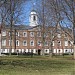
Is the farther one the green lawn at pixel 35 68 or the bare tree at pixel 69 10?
the bare tree at pixel 69 10

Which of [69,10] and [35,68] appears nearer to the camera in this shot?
[35,68]

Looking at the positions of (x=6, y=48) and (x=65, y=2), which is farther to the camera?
(x=6, y=48)

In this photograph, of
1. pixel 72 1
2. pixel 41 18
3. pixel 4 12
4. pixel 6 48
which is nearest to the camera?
pixel 72 1

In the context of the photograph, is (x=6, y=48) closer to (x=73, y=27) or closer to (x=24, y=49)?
(x=24, y=49)

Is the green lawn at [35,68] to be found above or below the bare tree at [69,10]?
below

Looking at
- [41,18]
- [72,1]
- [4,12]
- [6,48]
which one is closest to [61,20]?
[72,1]

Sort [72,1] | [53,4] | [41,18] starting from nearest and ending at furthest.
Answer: [72,1] < [53,4] < [41,18]

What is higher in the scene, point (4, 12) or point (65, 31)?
point (4, 12)

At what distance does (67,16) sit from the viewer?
5394cm

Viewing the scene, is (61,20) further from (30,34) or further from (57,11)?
(30,34)

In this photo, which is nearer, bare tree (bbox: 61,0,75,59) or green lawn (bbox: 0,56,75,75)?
green lawn (bbox: 0,56,75,75)

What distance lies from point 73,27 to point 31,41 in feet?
289

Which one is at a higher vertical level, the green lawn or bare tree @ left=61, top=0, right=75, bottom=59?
bare tree @ left=61, top=0, right=75, bottom=59

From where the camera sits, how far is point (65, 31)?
58.2 meters
